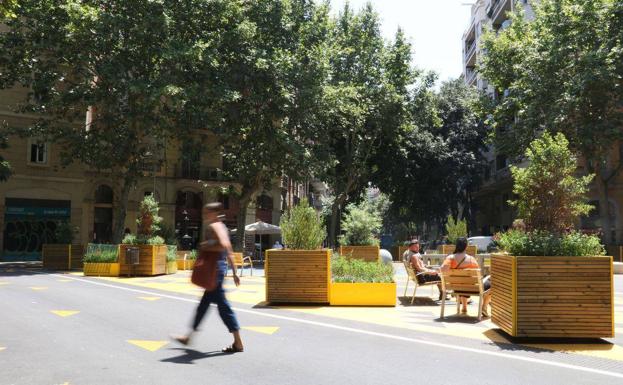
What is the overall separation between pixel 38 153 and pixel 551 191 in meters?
32.6

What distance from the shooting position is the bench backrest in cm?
939

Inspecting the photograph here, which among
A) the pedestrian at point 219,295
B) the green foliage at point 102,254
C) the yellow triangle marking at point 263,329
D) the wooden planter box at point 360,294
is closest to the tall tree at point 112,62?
the green foliage at point 102,254

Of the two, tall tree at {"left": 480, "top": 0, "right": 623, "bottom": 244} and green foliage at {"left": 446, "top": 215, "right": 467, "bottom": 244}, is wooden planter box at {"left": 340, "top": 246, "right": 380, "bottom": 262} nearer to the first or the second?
green foliage at {"left": 446, "top": 215, "right": 467, "bottom": 244}

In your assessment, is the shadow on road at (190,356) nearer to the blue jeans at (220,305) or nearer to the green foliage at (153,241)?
the blue jeans at (220,305)

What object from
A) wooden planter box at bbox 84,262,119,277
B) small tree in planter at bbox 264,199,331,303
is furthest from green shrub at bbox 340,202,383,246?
wooden planter box at bbox 84,262,119,277

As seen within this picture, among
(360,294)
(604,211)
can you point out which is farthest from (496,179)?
(360,294)

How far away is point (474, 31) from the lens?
60562mm

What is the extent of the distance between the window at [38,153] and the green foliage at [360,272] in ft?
91.0

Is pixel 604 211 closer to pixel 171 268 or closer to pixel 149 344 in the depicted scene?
pixel 171 268

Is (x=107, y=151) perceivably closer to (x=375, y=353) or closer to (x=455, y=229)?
(x=455, y=229)

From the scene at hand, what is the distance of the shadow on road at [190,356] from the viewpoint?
20.2 ft

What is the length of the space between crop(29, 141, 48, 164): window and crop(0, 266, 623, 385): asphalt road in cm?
2678

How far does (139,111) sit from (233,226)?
21.9 meters

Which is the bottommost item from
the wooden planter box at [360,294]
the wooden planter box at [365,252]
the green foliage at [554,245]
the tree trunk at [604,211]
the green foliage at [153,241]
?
the wooden planter box at [360,294]
